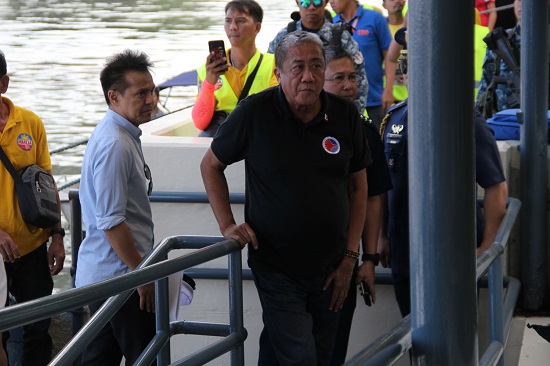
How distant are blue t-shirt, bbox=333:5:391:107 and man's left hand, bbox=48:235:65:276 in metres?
2.83

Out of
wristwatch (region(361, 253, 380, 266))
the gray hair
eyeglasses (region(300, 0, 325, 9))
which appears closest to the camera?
the gray hair

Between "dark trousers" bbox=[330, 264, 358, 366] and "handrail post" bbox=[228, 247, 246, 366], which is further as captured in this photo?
"dark trousers" bbox=[330, 264, 358, 366]

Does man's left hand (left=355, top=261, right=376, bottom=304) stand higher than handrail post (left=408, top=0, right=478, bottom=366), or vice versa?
handrail post (left=408, top=0, right=478, bottom=366)

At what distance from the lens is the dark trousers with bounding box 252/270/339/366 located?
3.67 meters

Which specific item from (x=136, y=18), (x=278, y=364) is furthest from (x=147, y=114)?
(x=136, y=18)

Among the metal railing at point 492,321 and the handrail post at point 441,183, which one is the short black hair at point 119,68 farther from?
the handrail post at point 441,183

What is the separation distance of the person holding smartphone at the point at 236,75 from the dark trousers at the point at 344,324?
160 cm

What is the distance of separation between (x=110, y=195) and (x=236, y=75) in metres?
1.80

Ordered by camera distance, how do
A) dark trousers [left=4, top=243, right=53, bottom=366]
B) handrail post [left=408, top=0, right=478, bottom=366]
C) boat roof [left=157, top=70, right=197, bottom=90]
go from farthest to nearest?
boat roof [left=157, top=70, right=197, bottom=90] < dark trousers [left=4, top=243, right=53, bottom=366] < handrail post [left=408, top=0, right=478, bottom=366]

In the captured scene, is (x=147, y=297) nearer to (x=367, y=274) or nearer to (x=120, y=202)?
(x=120, y=202)

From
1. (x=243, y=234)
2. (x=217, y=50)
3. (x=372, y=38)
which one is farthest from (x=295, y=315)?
(x=372, y=38)

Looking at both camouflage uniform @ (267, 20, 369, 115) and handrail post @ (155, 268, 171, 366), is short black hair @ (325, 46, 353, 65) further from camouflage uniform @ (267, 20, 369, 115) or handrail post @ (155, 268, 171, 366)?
handrail post @ (155, 268, 171, 366)

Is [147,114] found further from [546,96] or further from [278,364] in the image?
[546,96]

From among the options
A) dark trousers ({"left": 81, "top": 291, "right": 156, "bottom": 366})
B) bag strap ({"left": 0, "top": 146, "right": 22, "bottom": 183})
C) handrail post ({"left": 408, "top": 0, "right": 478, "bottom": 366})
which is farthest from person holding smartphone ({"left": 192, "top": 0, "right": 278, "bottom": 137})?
handrail post ({"left": 408, "top": 0, "right": 478, "bottom": 366})
